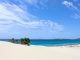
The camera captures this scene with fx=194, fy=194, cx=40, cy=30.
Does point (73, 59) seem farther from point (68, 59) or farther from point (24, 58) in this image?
point (24, 58)

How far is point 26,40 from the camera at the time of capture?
27281 millimetres

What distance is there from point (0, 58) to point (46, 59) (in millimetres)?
2464

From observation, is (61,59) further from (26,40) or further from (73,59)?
(26,40)

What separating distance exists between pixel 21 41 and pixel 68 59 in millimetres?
17786

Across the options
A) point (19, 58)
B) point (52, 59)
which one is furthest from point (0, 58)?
point (52, 59)

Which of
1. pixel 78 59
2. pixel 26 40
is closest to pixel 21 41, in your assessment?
pixel 26 40

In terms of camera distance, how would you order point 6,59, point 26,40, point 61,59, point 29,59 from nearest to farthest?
point 6,59 → point 29,59 → point 61,59 → point 26,40

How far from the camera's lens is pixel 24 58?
10047 mm

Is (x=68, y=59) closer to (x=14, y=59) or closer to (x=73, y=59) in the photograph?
(x=73, y=59)

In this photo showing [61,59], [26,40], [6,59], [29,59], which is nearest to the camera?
[6,59]

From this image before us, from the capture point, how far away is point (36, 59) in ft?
33.4

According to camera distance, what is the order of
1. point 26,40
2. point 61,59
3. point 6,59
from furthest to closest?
point 26,40 → point 61,59 → point 6,59

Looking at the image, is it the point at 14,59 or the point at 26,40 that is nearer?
the point at 14,59

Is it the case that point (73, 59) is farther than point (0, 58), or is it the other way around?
point (73, 59)
